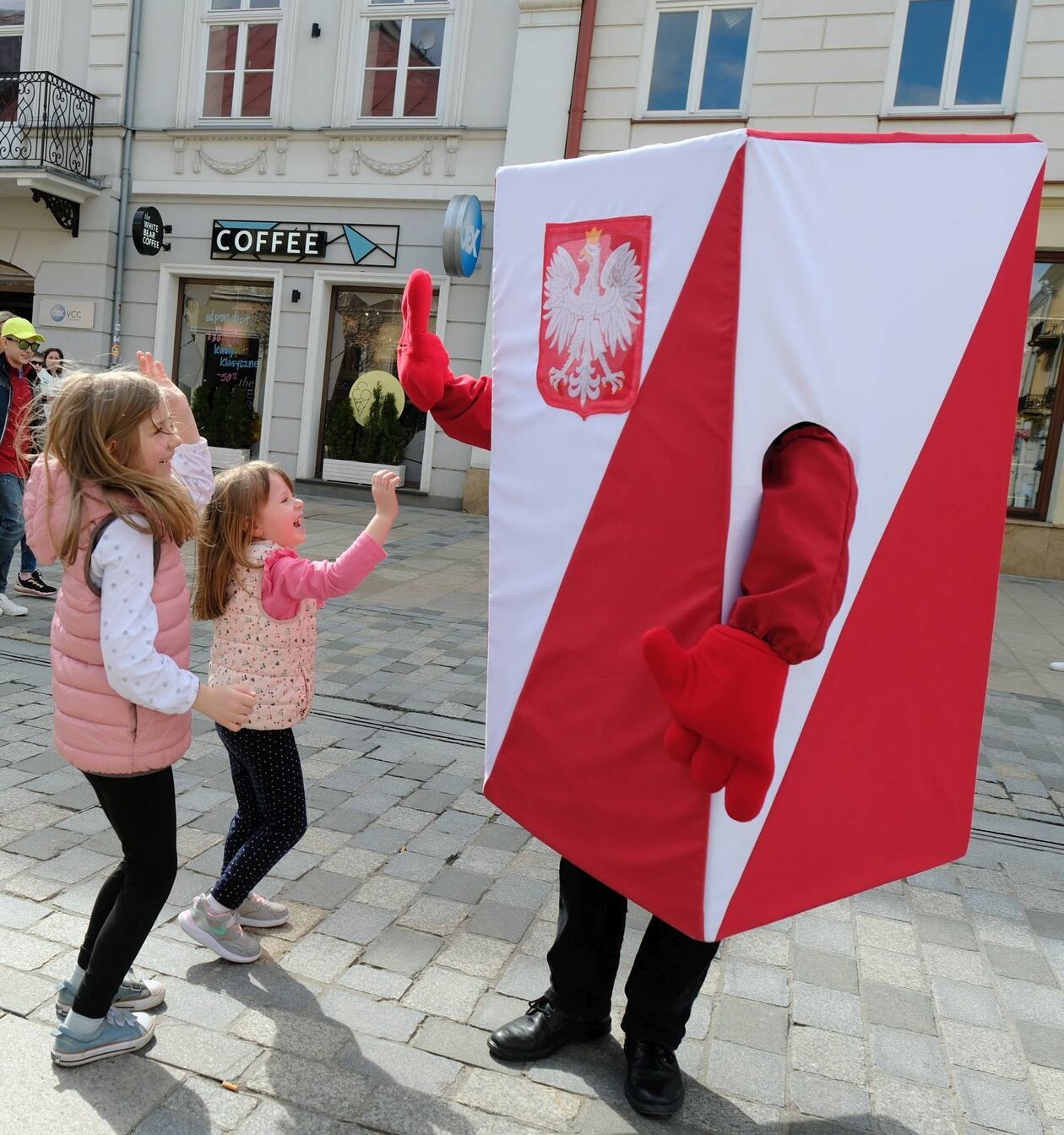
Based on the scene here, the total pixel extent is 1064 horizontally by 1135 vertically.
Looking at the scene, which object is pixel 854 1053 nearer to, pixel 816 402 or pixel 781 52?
pixel 816 402

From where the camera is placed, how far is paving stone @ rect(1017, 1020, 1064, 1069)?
2.49m

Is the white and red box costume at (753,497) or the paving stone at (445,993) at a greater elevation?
the white and red box costume at (753,497)

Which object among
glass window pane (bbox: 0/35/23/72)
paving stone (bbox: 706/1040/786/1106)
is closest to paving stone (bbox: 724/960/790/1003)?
paving stone (bbox: 706/1040/786/1106)

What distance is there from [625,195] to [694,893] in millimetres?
1307

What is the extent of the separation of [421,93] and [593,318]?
11392 mm

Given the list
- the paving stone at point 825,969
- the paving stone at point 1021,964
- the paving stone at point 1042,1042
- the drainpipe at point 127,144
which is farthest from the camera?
the drainpipe at point 127,144

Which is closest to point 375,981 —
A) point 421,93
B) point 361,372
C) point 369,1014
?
point 369,1014

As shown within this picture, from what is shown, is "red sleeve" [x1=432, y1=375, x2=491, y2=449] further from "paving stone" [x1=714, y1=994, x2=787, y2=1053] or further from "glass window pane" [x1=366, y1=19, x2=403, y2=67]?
"glass window pane" [x1=366, y1=19, x2=403, y2=67]

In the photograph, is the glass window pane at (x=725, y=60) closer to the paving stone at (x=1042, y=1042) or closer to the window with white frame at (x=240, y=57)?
the window with white frame at (x=240, y=57)

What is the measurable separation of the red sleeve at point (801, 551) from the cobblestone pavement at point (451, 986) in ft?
3.84

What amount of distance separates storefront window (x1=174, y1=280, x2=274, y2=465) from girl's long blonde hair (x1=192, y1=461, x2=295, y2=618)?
439 inches

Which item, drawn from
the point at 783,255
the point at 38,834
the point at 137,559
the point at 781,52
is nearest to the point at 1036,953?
the point at 783,255

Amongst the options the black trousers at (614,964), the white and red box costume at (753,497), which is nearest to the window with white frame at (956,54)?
the white and red box costume at (753,497)

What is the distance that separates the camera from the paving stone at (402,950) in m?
2.68
